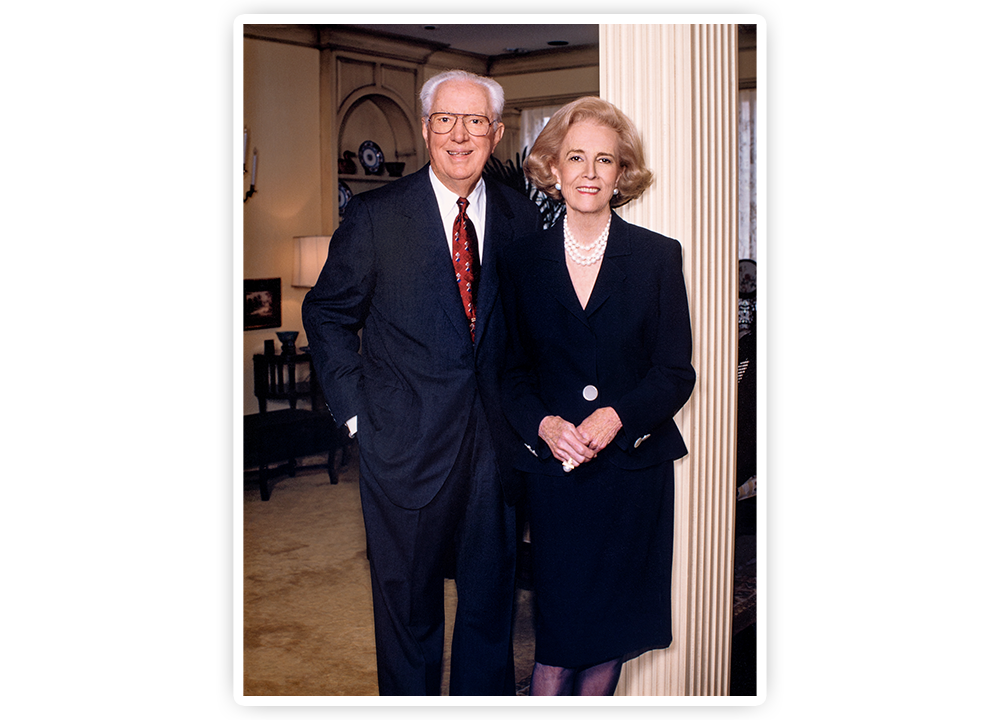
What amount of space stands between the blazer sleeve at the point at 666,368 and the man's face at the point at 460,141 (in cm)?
57

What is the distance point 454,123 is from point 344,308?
1.91 feet

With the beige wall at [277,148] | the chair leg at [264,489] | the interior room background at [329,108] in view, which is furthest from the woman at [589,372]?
the chair leg at [264,489]

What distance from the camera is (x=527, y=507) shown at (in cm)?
238

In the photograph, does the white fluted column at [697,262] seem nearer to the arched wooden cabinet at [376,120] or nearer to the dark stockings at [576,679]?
the dark stockings at [576,679]

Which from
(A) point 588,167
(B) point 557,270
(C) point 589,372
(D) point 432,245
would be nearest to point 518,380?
(C) point 589,372

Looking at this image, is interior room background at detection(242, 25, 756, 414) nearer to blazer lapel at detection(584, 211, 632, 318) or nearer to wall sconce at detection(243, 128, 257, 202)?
wall sconce at detection(243, 128, 257, 202)

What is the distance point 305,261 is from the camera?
2.33 metres

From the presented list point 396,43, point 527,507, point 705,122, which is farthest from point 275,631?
point 705,122

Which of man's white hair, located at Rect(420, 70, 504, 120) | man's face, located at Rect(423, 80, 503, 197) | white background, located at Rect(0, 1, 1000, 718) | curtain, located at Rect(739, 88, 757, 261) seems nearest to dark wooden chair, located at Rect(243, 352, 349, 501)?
white background, located at Rect(0, 1, 1000, 718)

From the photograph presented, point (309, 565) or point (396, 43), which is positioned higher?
point (396, 43)

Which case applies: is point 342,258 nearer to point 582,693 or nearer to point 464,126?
point 464,126

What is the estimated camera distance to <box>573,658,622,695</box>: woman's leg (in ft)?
8.00

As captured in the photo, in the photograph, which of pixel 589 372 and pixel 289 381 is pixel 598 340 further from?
pixel 289 381
